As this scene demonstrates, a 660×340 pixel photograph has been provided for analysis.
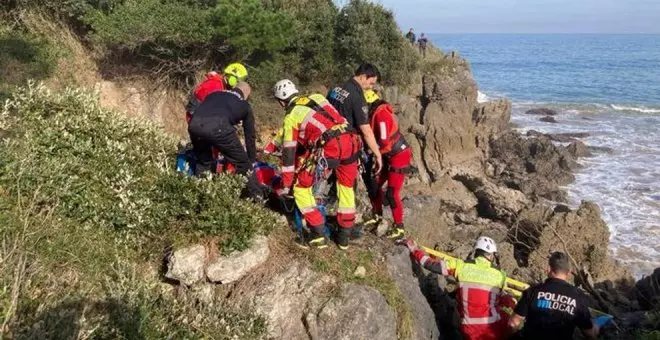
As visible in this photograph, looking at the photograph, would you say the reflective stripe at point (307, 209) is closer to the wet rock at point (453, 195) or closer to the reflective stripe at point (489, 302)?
the reflective stripe at point (489, 302)

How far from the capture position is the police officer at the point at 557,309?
583 centimetres

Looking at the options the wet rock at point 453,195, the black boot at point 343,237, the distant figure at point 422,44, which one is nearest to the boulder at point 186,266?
the black boot at point 343,237

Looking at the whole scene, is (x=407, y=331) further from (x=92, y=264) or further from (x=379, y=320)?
(x=92, y=264)

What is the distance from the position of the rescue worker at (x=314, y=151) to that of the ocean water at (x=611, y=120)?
452 inches

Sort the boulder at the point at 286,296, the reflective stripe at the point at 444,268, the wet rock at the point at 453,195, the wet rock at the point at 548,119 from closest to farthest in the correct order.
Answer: the boulder at the point at 286,296 < the reflective stripe at the point at 444,268 < the wet rock at the point at 453,195 < the wet rock at the point at 548,119

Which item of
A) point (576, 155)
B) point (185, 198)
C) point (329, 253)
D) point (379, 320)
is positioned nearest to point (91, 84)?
point (185, 198)

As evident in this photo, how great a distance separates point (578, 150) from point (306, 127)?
2251 centimetres

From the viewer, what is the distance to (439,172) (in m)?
18.2

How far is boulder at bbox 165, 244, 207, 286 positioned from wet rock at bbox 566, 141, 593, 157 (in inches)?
899

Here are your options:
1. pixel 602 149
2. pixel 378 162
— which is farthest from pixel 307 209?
pixel 602 149

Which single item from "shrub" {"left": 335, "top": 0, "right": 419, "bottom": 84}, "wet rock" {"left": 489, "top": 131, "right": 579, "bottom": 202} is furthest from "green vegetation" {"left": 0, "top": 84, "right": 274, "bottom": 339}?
"wet rock" {"left": 489, "top": 131, "right": 579, "bottom": 202}

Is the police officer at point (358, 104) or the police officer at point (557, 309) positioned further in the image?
the police officer at point (358, 104)

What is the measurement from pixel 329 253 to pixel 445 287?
254 centimetres

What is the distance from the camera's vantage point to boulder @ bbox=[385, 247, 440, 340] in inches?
259
